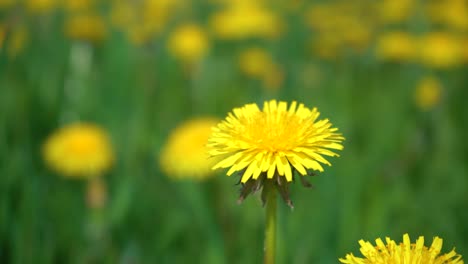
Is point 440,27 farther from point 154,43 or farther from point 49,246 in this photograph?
point 49,246

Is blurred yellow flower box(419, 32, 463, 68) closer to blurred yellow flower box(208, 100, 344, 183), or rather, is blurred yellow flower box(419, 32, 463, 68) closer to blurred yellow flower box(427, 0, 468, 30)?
blurred yellow flower box(427, 0, 468, 30)

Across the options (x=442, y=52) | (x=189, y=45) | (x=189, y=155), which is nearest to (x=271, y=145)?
(x=189, y=155)

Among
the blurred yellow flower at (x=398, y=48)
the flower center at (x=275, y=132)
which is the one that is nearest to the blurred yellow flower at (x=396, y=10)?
the blurred yellow flower at (x=398, y=48)

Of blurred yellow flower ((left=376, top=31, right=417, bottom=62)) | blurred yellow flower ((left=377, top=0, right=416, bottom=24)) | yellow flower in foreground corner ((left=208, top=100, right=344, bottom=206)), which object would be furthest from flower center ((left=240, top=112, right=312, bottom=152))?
blurred yellow flower ((left=377, top=0, right=416, bottom=24))

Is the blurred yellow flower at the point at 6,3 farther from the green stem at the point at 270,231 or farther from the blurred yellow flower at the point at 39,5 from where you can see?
the green stem at the point at 270,231

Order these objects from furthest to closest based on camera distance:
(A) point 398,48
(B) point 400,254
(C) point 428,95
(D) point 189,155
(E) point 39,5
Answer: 1. (A) point 398,48
2. (E) point 39,5
3. (C) point 428,95
4. (D) point 189,155
5. (B) point 400,254

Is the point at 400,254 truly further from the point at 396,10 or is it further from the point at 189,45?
the point at 396,10

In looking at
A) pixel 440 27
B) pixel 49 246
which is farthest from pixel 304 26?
pixel 49 246
